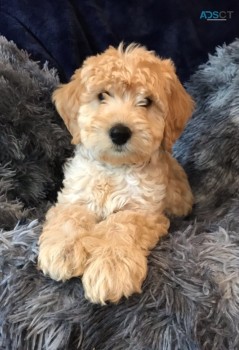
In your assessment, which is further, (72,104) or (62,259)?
(72,104)

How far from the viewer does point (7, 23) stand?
2.48 metres

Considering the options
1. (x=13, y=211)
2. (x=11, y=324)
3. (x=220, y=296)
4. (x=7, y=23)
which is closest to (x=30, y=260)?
(x=11, y=324)

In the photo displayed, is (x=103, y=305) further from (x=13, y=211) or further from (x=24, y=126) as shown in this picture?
(x=24, y=126)

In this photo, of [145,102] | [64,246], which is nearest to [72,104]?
[145,102]

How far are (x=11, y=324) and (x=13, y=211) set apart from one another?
1.76 ft

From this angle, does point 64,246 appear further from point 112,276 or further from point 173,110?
point 173,110

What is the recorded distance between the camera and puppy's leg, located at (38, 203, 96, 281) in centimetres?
149

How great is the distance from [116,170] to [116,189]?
0.07 meters

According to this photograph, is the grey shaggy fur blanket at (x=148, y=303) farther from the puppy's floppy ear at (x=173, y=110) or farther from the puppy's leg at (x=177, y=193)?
the puppy's floppy ear at (x=173, y=110)

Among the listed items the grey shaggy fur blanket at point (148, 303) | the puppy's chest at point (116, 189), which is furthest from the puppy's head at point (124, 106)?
the grey shaggy fur blanket at point (148, 303)

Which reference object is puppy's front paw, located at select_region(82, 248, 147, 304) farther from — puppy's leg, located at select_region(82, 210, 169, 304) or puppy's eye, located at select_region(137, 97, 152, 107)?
puppy's eye, located at select_region(137, 97, 152, 107)

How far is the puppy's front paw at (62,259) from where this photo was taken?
1484mm

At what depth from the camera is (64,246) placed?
1519 millimetres

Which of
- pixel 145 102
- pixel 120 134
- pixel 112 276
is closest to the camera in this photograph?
pixel 112 276
